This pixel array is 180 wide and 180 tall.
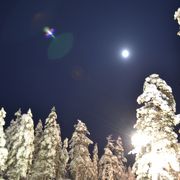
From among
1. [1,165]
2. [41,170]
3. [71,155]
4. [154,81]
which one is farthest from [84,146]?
[154,81]

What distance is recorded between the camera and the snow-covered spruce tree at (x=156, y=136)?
21.2m

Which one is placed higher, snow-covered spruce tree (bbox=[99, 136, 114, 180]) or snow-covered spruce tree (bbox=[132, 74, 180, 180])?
snow-covered spruce tree (bbox=[99, 136, 114, 180])

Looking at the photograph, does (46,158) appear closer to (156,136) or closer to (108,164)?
(108,164)

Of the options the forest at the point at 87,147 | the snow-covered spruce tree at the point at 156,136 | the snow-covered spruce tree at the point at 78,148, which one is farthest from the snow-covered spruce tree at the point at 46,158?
the snow-covered spruce tree at the point at 156,136

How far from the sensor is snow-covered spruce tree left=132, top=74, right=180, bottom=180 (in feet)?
69.6

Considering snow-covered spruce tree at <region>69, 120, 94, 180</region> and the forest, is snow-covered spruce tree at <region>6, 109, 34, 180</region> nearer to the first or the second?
the forest

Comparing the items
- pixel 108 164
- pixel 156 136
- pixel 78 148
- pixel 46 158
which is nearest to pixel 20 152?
pixel 46 158

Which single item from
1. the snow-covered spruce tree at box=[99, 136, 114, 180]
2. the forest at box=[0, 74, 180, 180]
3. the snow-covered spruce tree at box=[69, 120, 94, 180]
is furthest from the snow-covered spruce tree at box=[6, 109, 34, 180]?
the snow-covered spruce tree at box=[99, 136, 114, 180]

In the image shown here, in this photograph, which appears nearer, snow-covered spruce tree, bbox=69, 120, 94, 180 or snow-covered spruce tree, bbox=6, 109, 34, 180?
snow-covered spruce tree, bbox=6, 109, 34, 180

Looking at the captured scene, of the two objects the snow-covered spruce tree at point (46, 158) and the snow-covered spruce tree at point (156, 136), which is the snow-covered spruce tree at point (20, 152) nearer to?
the snow-covered spruce tree at point (46, 158)

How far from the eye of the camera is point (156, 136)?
22.0 meters

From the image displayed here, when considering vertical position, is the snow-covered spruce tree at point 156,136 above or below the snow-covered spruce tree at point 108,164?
below

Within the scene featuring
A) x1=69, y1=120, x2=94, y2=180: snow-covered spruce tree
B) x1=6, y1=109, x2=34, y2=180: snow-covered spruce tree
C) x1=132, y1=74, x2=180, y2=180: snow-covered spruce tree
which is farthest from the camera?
x1=69, y1=120, x2=94, y2=180: snow-covered spruce tree

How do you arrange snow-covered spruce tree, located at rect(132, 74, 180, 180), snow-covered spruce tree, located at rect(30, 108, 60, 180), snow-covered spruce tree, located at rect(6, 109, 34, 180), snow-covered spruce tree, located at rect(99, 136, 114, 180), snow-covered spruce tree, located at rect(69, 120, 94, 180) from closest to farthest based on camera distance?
snow-covered spruce tree, located at rect(132, 74, 180, 180)
snow-covered spruce tree, located at rect(6, 109, 34, 180)
snow-covered spruce tree, located at rect(30, 108, 60, 180)
snow-covered spruce tree, located at rect(69, 120, 94, 180)
snow-covered spruce tree, located at rect(99, 136, 114, 180)
